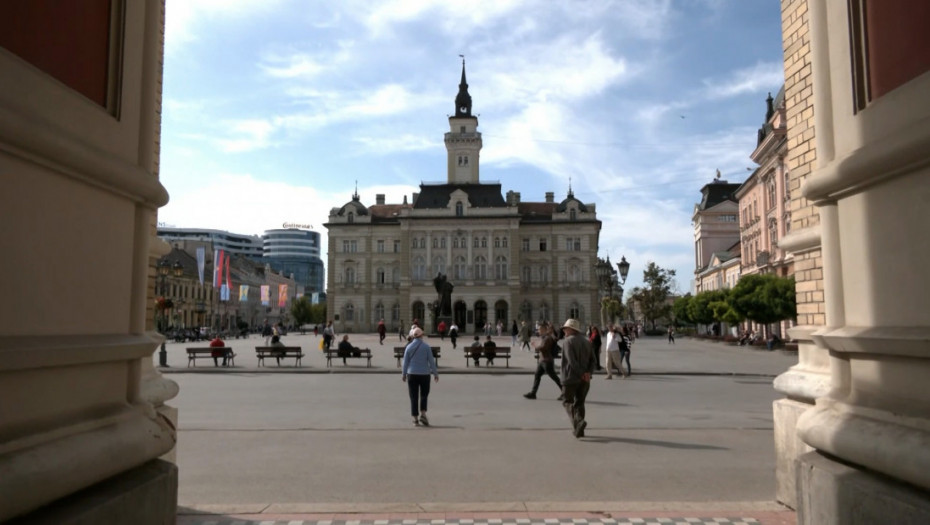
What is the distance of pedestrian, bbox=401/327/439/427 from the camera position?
10969 millimetres

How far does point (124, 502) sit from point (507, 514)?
9.93 feet

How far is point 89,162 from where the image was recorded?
13.3 feet

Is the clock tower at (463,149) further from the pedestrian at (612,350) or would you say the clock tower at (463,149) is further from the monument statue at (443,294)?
the pedestrian at (612,350)

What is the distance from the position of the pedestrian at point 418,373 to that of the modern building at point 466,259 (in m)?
73.0

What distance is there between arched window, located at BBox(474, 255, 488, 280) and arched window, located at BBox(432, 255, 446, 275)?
164 inches

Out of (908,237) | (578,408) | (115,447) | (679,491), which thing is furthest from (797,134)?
(115,447)

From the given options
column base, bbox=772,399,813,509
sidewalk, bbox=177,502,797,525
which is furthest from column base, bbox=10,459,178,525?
column base, bbox=772,399,813,509

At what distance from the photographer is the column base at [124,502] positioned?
355 centimetres

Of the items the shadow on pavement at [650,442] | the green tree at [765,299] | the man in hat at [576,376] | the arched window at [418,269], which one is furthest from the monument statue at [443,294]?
the shadow on pavement at [650,442]

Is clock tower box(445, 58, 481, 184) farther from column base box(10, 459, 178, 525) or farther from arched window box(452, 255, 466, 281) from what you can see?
column base box(10, 459, 178, 525)

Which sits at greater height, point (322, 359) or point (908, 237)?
point (908, 237)

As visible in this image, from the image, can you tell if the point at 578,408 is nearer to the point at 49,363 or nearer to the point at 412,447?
the point at 412,447

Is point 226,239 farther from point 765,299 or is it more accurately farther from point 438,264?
point 765,299

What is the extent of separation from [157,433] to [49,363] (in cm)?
128
